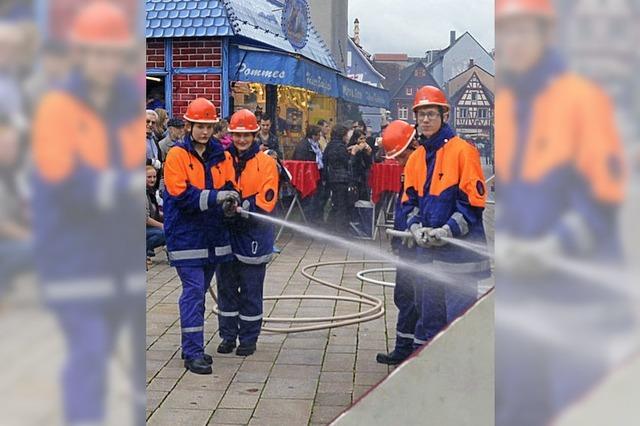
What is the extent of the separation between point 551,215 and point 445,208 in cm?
330

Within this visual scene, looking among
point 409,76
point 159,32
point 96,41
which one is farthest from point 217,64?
point 96,41

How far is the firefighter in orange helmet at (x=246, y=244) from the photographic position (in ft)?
19.8

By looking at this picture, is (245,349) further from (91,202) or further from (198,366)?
(91,202)

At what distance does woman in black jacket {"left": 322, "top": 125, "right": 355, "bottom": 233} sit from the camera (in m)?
12.2

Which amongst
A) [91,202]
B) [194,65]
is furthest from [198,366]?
[194,65]

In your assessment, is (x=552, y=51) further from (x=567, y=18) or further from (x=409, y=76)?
(x=409, y=76)

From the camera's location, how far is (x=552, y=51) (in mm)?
1646

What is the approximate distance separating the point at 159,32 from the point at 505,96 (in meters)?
11.6

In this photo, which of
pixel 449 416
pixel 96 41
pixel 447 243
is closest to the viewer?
pixel 96 41

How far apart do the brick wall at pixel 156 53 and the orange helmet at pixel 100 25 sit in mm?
11485

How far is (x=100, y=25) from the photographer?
172cm

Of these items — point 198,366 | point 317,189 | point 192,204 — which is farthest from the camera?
point 317,189

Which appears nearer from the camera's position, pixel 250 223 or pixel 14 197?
pixel 14 197

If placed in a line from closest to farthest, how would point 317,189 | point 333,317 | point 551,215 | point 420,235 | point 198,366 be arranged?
point 551,215 → point 420,235 → point 198,366 → point 333,317 → point 317,189
